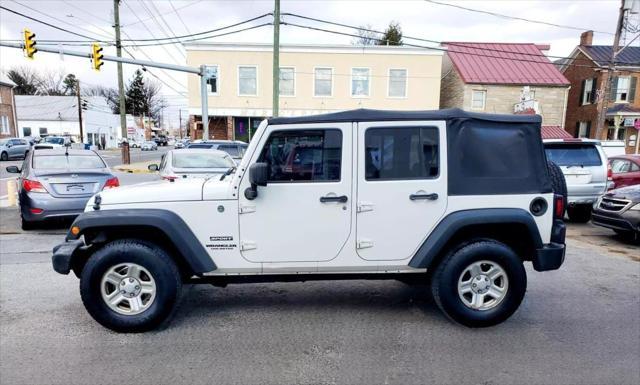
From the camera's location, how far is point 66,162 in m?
8.04

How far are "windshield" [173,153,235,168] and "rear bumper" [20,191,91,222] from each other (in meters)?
2.04

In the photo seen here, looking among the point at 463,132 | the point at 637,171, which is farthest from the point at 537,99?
the point at 463,132

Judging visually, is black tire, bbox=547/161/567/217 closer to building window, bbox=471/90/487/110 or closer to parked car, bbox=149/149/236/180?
parked car, bbox=149/149/236/180

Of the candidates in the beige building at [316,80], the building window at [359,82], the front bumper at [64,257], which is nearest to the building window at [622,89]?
the beige building at [316,80]

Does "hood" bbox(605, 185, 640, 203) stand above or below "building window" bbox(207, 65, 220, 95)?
below

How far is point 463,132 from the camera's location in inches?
148

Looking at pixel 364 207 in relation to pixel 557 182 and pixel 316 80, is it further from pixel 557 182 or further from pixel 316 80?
pixel 316 80

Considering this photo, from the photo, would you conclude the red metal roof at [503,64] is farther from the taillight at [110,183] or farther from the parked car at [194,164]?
the taillight at [110,183]

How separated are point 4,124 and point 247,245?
55544 mm

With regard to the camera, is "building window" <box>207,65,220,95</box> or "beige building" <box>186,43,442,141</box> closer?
"building window" <box>207,65,220,95</box>

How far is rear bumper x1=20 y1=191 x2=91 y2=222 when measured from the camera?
7316mm

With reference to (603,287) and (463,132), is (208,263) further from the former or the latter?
(603,287)

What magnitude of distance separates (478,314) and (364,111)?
213 centimetres

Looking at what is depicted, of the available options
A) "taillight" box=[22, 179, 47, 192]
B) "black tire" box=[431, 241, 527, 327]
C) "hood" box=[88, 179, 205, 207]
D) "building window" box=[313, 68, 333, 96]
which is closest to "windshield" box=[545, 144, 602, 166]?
"black tire" box=[431, 241, 527, 327]
